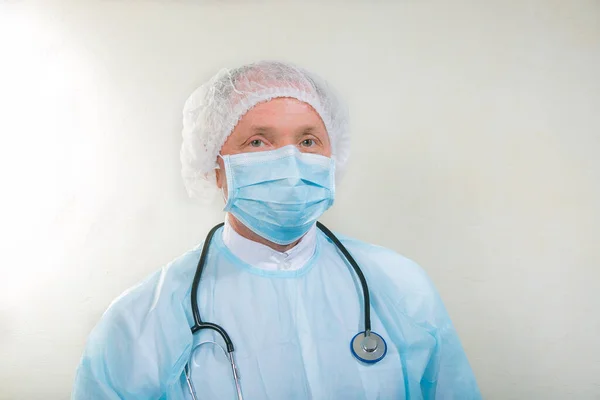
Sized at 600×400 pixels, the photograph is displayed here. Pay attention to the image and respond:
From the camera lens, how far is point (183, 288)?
38.9 inches

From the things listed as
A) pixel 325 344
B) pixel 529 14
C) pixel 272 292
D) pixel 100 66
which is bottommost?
pixel 325 344

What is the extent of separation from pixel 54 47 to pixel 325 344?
1055 mm

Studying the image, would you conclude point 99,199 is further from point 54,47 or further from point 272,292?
point 272,292

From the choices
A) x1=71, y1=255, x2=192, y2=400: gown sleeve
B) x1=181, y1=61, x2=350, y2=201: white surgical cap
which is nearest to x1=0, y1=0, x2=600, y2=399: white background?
x1=181, y1=61, x2=350, y2=201: white surgical cap

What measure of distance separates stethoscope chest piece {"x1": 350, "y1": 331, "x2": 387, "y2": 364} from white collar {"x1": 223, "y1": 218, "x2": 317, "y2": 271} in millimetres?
210

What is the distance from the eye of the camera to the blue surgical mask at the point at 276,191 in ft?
3.17

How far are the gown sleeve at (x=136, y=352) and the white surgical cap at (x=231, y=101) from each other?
12.6 inches

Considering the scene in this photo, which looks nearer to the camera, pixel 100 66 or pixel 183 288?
pixel 183 288

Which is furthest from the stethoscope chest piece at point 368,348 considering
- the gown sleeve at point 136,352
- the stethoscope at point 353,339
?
the gown sleeve at point 136,352

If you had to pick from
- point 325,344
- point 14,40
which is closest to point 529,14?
point 325,344

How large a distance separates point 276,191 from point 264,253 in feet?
0.52

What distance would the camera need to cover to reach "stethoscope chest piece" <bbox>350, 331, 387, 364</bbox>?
0.97 meters

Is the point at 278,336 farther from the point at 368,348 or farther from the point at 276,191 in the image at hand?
the point at 276,191

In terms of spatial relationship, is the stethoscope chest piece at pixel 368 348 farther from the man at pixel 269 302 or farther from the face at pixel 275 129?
the face at pixel 275 129
